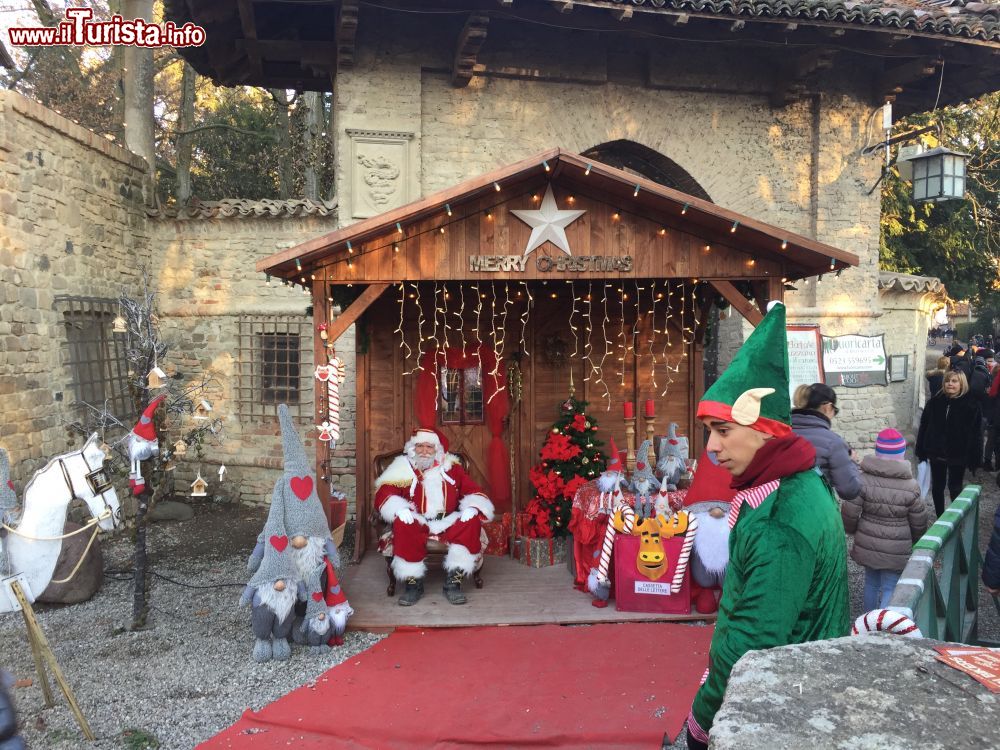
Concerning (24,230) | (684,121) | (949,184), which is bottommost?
(24,230)

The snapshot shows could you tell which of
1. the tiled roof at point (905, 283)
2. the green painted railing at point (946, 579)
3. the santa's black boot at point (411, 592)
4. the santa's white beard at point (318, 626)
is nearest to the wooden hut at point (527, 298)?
the santa's black boot at point (411, 592)

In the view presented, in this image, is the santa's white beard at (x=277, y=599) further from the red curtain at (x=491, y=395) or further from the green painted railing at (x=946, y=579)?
the green painted railing at (x=946, y=579)

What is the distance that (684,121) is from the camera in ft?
32.7

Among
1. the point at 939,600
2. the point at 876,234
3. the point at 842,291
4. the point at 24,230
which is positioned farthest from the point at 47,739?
the point at 876,234

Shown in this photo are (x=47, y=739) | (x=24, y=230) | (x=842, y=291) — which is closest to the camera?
(x=47, y=739)

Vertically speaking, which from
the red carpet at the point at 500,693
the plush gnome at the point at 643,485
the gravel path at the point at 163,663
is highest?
the plush gnome at the point at 643,485

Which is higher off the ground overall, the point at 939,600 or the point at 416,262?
the point at 416,262

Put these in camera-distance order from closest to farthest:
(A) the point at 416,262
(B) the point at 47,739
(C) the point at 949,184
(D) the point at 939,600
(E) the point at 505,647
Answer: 1. (D) the point at 939,600
2. (B) the point at 47,739
3. (E) the point at 505,647
4. (A) the point at 416,262
5. (C) the point at 949,184

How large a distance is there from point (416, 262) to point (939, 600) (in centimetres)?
448

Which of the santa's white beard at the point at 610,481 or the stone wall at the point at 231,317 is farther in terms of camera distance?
the stone wall at the point at 231,317

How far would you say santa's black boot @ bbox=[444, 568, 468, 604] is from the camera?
6191 mm

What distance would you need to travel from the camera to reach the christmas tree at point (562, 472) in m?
7.23

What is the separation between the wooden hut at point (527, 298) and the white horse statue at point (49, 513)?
1.75m

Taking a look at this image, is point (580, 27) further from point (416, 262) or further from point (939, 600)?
point (939, 600)
